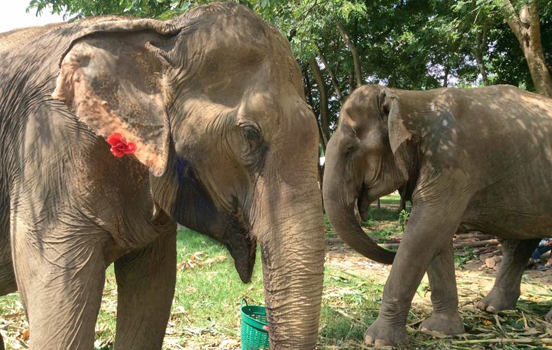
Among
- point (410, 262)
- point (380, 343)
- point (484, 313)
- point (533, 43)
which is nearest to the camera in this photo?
point (380, 343)

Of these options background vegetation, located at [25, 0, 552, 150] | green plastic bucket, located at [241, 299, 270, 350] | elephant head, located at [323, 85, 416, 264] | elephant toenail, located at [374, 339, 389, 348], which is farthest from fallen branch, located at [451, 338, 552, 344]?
background vegetation, located at [25, 0, 552, 150]

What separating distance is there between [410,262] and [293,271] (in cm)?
248

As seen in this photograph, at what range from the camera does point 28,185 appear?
1853 millimetres

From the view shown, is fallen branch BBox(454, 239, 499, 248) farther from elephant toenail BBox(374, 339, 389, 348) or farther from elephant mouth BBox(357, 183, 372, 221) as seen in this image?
elephant toenail BBox(374, 339, 389, 348)

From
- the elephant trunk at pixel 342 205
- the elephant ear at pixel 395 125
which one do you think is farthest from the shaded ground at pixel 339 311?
the elephant ear at pixel 395 125

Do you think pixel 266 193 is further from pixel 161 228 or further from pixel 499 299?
pixel 499 299

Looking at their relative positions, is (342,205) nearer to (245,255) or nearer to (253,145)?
(245,255)

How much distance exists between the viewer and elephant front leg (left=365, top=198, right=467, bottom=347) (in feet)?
12.7

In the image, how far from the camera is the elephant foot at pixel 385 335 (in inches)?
151

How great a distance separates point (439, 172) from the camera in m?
4.05

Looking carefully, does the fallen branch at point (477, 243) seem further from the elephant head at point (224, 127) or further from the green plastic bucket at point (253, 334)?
the elephant head at point (224, 127)

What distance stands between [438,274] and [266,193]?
113 inches

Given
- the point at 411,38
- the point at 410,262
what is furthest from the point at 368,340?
the point at 411,38

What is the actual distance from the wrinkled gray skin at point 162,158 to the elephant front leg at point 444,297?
2.57 metres
